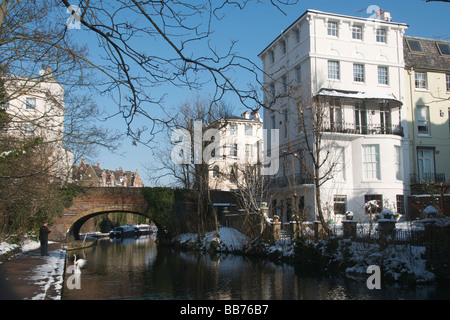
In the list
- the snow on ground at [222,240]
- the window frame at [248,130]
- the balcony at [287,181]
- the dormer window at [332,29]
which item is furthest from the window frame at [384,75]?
the window frame at [248,130]

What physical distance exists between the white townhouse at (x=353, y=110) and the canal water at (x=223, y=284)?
27.6 ft

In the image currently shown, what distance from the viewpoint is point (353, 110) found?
26.7 meters

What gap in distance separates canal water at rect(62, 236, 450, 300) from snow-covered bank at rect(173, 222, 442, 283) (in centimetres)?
59

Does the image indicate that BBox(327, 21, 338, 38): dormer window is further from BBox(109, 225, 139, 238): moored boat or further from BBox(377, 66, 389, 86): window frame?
BBox(109, 225, 139, 238): moored boat

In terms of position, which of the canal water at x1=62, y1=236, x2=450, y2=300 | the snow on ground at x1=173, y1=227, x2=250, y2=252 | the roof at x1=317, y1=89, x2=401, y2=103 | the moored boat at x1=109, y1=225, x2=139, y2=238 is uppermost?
the roof at x1=317, y1=89, x2=401, y2=103

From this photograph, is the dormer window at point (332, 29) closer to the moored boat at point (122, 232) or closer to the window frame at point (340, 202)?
the window frame at point (340, 202)

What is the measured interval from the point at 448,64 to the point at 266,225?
18.4 m

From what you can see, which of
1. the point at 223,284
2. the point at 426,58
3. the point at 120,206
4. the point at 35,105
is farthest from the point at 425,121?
the point at 35,105

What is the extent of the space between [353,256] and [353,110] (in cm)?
1371

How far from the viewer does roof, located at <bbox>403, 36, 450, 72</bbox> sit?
28.8 metres

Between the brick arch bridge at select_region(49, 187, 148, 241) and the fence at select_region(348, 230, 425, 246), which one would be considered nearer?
the fence at select_region(348, 230, 425, 246)

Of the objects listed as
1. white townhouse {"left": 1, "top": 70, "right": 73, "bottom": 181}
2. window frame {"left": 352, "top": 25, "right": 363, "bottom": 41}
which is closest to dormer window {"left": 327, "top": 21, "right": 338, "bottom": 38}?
window frame {"left": 352, "top": 25, "right": 363, "bottom": 41}

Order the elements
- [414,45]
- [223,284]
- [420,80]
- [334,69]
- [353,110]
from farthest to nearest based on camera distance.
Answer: [414,45] < [420,80] < [334,69] < [353,110] < [223,284]

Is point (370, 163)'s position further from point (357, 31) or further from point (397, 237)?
point (397, 237)
